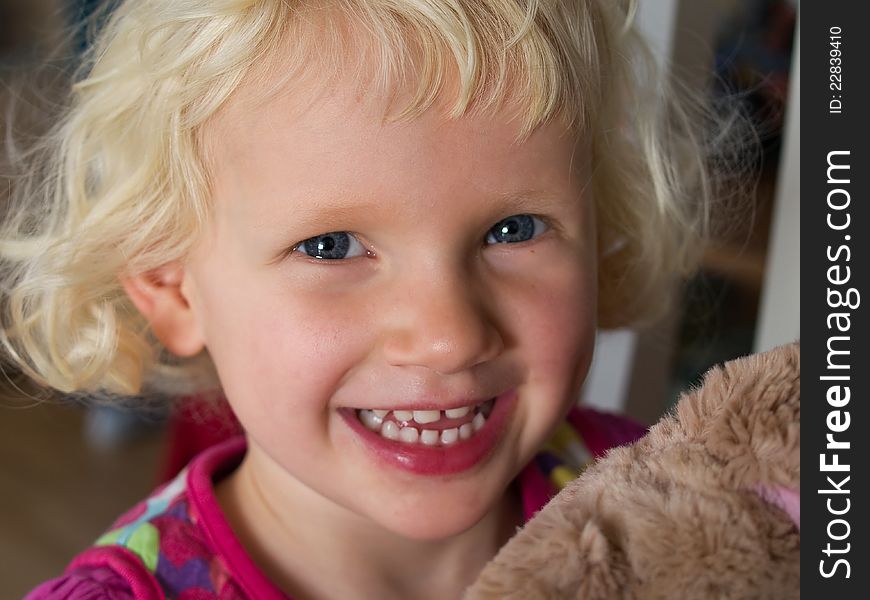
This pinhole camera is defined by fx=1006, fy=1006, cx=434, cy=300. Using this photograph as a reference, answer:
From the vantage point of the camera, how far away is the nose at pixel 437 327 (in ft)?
2.10

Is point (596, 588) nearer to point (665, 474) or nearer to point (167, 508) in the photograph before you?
point (665, 474)

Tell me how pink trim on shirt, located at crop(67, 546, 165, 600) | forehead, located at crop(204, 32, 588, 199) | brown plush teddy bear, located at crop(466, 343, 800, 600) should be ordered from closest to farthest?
brown plush teddy bear, located at crop(466, 343, 800, 600) < forehead, located at crop(204, 32, 588, 199) < pink trim on shirt, located at crop(67, 546, 165, 600)

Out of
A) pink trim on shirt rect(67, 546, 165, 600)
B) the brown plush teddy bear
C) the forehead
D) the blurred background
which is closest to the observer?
the brown plush teddy bear

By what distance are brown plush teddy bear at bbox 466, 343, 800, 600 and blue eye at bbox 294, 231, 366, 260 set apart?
1.07 feet

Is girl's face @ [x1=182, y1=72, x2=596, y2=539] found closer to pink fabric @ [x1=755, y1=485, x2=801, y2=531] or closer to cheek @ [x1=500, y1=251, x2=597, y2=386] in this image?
cheek @ [x1=500, y1=251, x2=597, y2=386]

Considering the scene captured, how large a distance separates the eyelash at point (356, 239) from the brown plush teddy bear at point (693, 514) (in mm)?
319

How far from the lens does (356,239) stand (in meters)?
0.68

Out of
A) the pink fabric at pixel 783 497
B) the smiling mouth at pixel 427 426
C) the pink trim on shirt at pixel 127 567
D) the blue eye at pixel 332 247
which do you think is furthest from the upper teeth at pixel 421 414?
the pink fabric at pixel 783 497

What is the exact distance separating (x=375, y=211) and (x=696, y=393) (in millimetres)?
293

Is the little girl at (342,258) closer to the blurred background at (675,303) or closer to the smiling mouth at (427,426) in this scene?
the smiling mouth at (427,426)

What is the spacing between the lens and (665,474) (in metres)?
0.37

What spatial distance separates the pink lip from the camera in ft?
2.33

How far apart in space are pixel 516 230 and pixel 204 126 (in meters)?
0.23

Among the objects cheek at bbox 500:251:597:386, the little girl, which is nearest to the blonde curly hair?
the little girl
